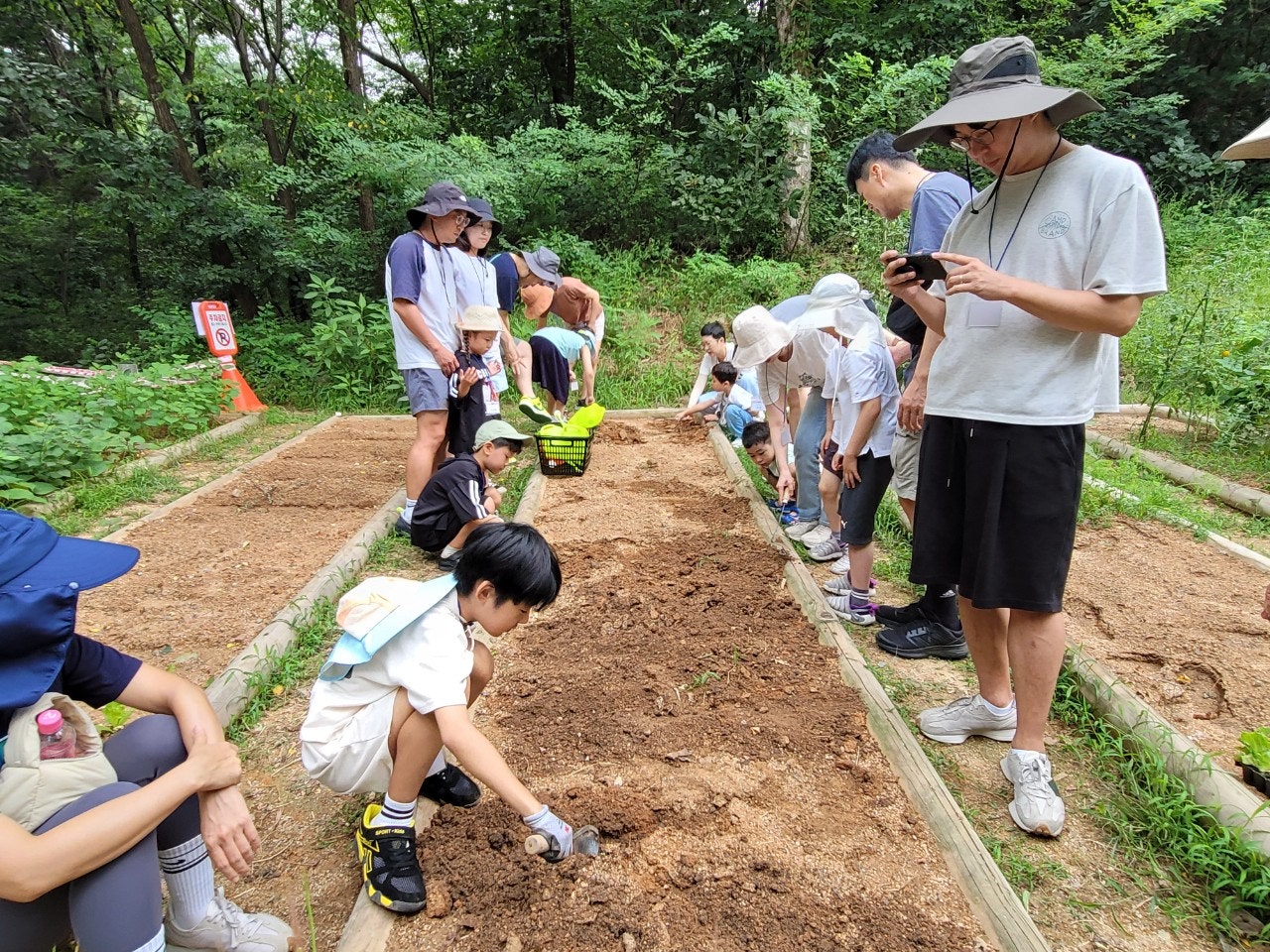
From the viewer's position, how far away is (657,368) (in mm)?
7777

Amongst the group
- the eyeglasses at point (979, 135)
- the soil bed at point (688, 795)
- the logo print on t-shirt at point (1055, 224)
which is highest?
the eyeglasses at point (979, 135)

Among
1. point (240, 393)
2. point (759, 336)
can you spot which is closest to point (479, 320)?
point (759, 336)

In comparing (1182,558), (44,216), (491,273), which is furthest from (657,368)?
(44,216)

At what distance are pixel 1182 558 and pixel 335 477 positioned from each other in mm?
4938

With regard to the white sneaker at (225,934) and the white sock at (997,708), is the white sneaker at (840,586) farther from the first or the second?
the white sneaker at (225,934)

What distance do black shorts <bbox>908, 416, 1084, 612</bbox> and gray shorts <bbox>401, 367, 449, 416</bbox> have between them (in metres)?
2.58

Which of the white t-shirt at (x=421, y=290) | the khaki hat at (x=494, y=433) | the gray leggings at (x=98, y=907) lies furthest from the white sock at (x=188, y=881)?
the white t-shirt at (x=421, y=290)

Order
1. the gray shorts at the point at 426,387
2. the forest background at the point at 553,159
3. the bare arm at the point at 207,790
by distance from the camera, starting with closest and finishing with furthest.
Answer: the bare arm at the point at 207,790 < the gray shorts at the point at 426,387 < the forest background at the point at 553,159

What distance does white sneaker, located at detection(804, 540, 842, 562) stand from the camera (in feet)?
12.1

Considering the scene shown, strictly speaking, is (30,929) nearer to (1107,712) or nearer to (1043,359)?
(1043,359)

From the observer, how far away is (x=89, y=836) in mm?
1167

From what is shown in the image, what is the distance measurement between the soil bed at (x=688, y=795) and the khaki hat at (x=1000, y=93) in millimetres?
1734

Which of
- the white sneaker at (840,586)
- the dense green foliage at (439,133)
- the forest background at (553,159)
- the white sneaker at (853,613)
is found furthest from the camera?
the dense green foliage at (439,133)

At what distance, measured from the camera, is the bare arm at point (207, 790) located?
4.64 ft
